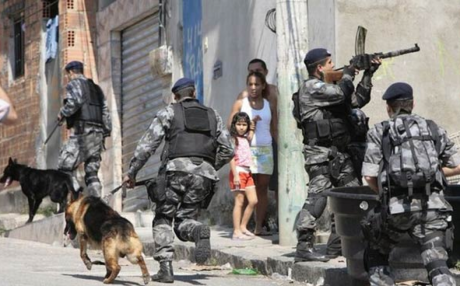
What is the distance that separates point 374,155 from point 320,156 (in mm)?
1951

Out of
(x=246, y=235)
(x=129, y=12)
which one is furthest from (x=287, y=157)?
(x=129, y=12)

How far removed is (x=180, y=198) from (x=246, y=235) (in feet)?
9.41

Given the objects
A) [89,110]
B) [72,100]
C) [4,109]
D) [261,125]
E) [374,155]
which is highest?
[72,100]

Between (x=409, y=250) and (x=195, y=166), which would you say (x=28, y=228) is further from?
Answer: (x=409, y=250)

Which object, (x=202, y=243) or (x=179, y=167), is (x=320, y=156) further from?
(x=202, y=243)

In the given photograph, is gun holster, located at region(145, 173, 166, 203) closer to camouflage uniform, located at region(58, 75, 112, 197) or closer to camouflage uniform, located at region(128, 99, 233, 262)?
camouflage uniform, located at region(128, 99, 233, 262)

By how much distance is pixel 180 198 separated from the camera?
10383mm

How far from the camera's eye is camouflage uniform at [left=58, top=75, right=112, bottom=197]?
49.3ft

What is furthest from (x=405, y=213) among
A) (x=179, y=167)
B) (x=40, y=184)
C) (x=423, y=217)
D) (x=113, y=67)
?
(x=113, y=67)

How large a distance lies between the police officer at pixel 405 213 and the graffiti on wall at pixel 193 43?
7.93 metres

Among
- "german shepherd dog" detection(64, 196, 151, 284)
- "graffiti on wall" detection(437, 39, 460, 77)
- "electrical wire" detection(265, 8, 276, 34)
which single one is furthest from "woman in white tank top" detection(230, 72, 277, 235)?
"german shepherd dog" detection(64, 196, 151, 284)

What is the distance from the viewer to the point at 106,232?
10.1 meters

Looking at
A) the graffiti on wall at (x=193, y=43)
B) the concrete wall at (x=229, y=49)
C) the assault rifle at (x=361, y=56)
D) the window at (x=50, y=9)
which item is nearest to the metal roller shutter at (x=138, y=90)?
the graffiti on wall at (x=193, y=43)

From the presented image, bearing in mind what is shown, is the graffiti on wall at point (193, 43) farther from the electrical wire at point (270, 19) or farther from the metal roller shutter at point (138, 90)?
the electrical wire at point (270, 19)
